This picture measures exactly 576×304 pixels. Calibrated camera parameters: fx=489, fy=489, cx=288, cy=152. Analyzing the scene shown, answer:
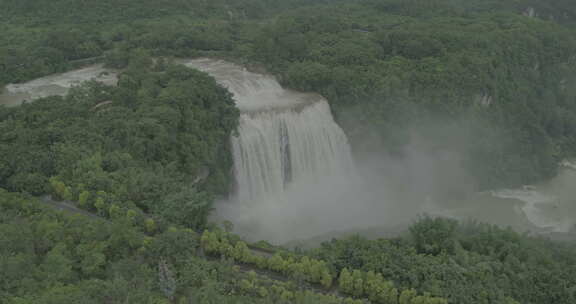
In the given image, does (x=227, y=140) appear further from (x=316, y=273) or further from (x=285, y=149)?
Result: (x=316, y=273)

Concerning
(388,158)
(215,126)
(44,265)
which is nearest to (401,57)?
(388,158)

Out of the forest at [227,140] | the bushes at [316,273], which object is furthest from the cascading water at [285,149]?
the bushes at [316,273]

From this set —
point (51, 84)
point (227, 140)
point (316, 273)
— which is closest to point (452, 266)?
point (316, 273)

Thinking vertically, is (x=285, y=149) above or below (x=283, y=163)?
above

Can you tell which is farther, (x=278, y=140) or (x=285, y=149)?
(x=285, y=149)

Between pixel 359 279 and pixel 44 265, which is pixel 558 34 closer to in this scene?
pixel 359 279

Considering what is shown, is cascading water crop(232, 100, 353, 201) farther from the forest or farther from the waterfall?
the forest

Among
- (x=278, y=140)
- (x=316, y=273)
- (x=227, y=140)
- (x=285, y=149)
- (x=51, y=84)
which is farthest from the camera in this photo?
(x=51, y=84)

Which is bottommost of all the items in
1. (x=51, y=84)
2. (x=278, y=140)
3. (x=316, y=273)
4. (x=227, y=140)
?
(x=316, y=273)
